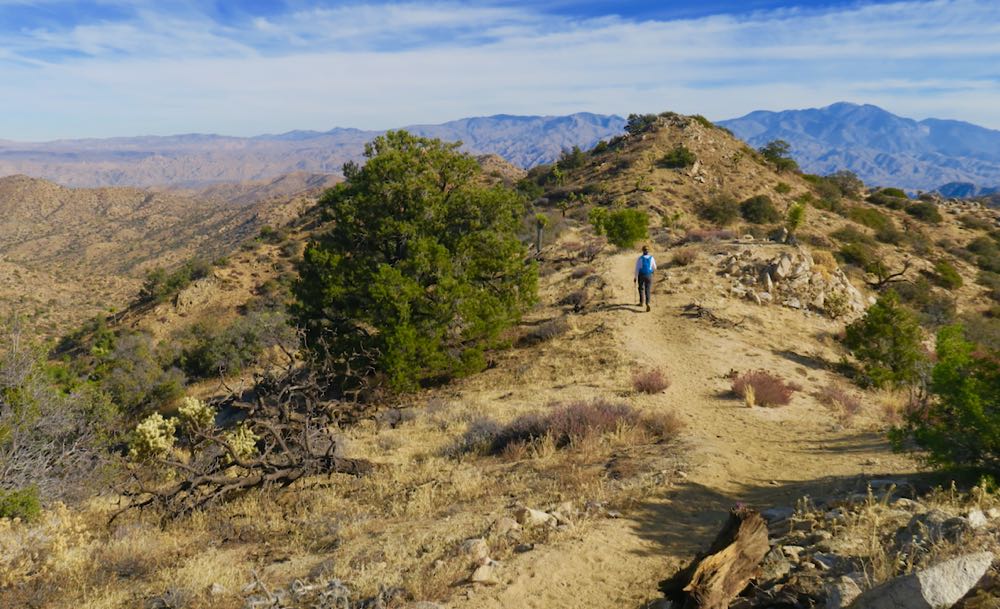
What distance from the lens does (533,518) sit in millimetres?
6402

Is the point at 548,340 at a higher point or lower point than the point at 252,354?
higher

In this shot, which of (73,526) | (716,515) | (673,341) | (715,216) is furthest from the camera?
(715,216)

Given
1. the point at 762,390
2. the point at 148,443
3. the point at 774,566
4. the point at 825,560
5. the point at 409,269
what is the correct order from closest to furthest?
the point at 825,560 < the point at 774,566 < the point at 762,390 < the point at 148,443 < the point at 409,269

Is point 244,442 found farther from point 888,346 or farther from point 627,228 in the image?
point 627,228

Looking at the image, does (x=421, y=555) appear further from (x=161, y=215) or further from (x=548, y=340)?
(x=161, y=215)

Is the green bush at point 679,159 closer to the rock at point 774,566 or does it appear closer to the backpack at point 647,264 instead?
the backpack at point 647,264

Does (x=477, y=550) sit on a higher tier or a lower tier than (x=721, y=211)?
lower

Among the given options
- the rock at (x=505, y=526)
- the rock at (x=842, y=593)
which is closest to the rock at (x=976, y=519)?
the rock at (x=842, y=593)

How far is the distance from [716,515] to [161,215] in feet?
523

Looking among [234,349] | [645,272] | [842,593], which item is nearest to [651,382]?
[645,272]

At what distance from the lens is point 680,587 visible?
462cm

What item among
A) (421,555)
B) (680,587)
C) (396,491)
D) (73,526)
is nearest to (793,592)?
(680,587)

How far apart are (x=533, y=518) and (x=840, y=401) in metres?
9.01

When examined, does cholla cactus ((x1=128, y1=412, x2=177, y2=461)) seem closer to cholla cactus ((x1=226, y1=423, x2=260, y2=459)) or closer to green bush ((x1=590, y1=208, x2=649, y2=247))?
cholla cactus ((x1=226, y1=423, x2=260, y2=459))
